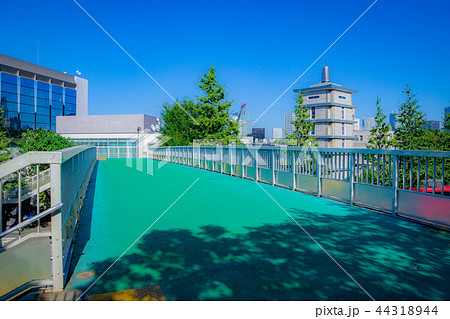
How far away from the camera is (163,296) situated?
312 cm

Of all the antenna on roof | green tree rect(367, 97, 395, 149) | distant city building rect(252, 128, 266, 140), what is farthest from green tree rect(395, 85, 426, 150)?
the antenna on roof

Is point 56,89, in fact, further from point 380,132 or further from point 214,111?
point 380,132

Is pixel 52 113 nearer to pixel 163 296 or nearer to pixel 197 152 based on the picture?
pixel 197 152

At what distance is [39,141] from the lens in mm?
9445

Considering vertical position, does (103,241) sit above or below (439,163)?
below

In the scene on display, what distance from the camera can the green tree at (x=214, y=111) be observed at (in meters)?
32.1

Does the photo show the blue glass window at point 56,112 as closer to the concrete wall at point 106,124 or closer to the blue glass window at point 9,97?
the concrete wall at point 106,124

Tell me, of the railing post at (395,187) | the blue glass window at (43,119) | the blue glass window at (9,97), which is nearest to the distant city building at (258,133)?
the blue glass window at (43,119)

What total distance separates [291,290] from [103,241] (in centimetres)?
305

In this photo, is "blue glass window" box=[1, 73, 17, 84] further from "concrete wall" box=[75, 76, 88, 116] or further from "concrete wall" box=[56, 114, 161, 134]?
"concrete wall" box=[75, 76, 88, 116]

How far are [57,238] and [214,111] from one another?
96.8ft

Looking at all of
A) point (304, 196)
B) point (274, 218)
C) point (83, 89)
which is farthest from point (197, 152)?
point (83, 89)

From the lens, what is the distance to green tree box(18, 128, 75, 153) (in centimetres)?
898

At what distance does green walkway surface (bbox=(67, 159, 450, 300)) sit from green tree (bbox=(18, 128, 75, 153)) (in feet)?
9.59
